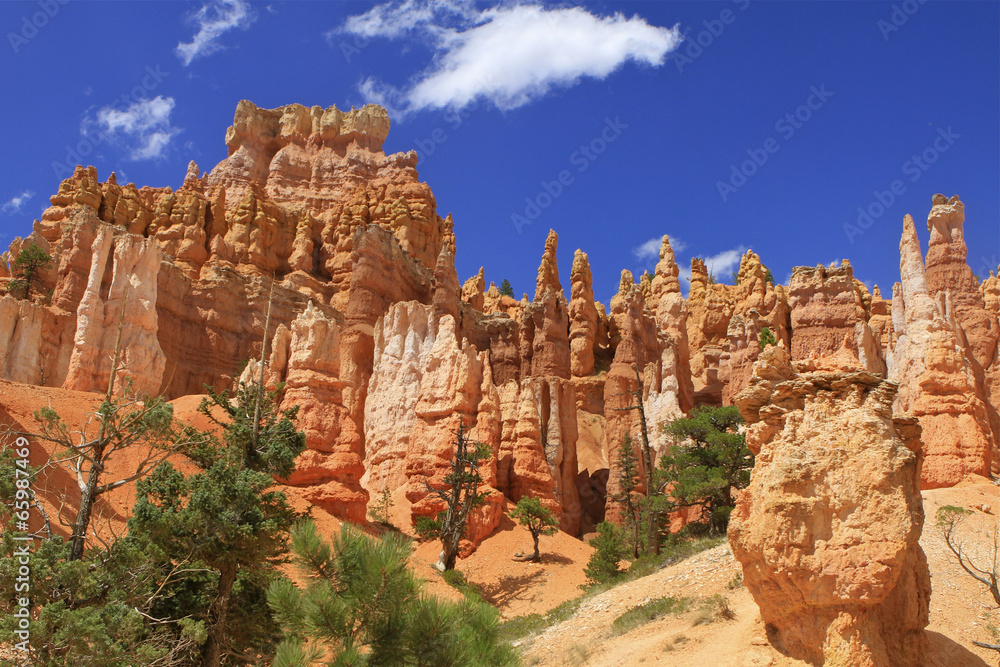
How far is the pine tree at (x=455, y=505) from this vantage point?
2798 cm

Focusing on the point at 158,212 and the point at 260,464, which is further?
the point at 158,212

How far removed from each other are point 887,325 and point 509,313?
25914 mm

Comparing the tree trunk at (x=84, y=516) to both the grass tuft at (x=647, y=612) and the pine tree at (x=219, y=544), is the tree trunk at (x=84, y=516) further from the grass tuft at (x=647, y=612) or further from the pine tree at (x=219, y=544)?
the grass tuft at (x=647, y=612)

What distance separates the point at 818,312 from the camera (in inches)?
1547

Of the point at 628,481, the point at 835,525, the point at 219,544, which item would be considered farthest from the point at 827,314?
the point at 219,544

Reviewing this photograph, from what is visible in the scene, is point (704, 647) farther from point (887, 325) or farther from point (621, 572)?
point (887, 325)

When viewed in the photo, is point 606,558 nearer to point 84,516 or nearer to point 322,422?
point 322,422

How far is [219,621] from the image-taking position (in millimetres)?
14414

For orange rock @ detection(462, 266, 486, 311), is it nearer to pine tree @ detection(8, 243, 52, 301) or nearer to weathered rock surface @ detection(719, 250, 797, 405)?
weathered rock surface @ detection(719, 250, 797, 405)

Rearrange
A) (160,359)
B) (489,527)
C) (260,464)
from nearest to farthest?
1. (260,464)
2. (489,527)
3. (160,359)

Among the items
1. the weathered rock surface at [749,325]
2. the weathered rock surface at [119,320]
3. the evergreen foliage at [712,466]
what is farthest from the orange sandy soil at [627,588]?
the weathered rock surface at [749,325]

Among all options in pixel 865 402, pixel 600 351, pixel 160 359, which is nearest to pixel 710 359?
pixel 600 351

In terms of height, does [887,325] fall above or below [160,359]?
above

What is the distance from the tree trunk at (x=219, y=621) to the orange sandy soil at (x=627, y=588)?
250cm
